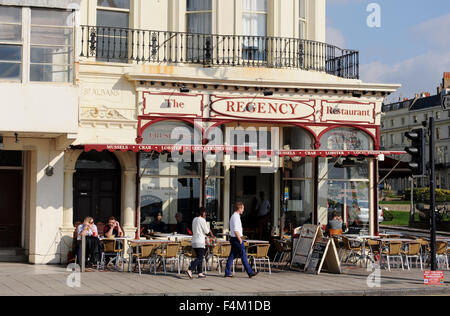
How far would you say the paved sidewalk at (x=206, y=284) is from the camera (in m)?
15.5

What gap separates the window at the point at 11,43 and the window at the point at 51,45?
31 centimetres

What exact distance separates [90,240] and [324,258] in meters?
5.94

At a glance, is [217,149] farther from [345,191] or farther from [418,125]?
[418,125]

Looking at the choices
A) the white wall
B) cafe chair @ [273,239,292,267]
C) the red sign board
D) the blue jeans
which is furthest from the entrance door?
the red sign board

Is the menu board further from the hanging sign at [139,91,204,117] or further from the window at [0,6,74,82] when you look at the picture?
the window at [0,6,74,82]

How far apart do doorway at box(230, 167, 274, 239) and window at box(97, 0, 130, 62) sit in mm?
5052

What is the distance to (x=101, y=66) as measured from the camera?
21.5 metres

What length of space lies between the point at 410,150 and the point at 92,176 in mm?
9026

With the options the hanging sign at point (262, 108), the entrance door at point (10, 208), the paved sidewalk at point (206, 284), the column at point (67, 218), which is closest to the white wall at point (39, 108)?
the column at point (67, 218)

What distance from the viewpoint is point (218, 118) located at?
2219 cm

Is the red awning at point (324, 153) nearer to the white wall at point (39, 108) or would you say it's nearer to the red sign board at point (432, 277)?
the red sign board at point (432, 277)

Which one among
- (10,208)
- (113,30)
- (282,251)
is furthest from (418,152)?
(10,208)
